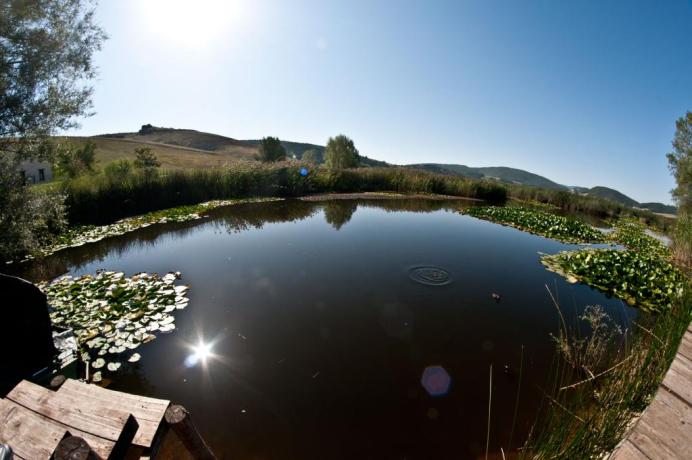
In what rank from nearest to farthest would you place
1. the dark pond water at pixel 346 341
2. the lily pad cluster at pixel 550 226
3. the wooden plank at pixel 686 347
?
1. the wooden plank at pixel 686 347
2. the dark pond water at pixel 346 341
3. the lily pad cluster at pixel 550 226

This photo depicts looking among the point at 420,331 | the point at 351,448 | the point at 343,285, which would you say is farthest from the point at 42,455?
the point at 343,285

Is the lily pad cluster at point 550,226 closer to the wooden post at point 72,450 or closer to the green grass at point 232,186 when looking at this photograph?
the green grass at point 232,186

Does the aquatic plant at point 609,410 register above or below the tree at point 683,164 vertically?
below

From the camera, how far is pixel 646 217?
24.1 metres

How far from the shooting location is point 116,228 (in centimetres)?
1030

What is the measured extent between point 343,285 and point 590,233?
42.7ft

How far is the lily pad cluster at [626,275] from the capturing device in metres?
5.96

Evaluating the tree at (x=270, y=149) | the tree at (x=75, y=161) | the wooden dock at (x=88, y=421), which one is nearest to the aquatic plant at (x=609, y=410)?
the wooden dock at (x=88, y=421)

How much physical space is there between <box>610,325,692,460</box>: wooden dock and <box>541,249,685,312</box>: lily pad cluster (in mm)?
5819

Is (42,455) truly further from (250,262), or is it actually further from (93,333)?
(250,262)

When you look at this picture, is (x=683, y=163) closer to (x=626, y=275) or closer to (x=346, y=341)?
(x=626, y=275)

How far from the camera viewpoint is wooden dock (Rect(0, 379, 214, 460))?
1.80 metres

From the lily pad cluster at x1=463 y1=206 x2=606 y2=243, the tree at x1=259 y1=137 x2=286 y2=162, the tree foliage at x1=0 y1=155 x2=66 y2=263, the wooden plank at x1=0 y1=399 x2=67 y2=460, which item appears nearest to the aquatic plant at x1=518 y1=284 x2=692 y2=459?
the wooden plank at x1=0 y1=399 x2=67 y2=460

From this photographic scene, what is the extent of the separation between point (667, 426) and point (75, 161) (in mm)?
28613
